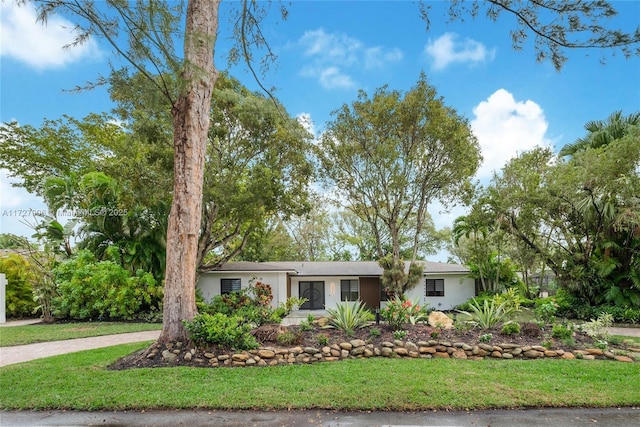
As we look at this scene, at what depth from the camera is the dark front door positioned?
65.2 ft

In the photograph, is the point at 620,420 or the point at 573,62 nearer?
the point at 620,420

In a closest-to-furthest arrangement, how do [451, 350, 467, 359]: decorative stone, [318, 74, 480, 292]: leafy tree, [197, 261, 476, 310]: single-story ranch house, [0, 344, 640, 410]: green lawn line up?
[0, 344, 640, 410]: green lawn, [451, 350, 467, 359]: decorative stone, [318, 74, 480, 292]: leafy tree, [197, 261, 476, 310]: single-story ranch house

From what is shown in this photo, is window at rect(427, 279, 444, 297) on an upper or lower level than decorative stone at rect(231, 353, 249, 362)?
lower

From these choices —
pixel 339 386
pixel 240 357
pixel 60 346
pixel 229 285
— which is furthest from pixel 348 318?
pixel 229 285

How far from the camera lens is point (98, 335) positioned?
418 inches

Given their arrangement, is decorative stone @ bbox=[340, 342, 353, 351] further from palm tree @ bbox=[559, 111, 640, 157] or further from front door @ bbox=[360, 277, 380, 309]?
palm tree @ bbox=[559, 111, 640, 157]

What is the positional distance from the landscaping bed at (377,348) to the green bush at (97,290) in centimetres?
755

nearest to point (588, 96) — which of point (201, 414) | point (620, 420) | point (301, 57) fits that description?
point (301, 57)

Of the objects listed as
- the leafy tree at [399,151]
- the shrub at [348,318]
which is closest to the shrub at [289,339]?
the shrub at [348,318]

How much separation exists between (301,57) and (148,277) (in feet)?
33.1

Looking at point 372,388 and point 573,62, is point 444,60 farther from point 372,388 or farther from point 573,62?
point 372,388

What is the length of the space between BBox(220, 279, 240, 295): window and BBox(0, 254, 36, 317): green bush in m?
7.65

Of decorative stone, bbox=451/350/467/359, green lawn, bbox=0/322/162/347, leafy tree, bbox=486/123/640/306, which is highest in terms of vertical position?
leafy tree, bbox=486/123/640/306

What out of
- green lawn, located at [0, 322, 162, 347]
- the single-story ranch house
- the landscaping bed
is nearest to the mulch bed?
the landscaping bed
